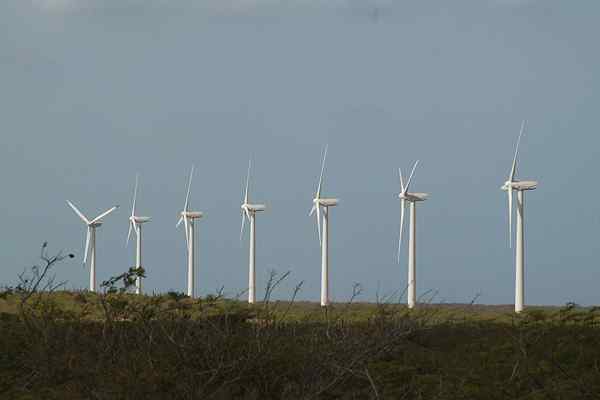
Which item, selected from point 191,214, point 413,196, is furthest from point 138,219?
point 413,196

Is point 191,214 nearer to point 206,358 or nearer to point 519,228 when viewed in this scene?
point 519,228

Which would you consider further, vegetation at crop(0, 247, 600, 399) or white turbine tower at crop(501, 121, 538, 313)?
white turbine tower at crop(501, 121, 538, 313)

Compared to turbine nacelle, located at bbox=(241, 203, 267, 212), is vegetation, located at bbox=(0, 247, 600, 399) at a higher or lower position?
lower

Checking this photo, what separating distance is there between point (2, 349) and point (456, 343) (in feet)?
57.7

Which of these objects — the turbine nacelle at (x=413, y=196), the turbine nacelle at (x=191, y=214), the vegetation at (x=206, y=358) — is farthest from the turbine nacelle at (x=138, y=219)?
the vegetation at (x=206, y=358)

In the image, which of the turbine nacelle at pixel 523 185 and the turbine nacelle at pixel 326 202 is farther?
the turbine nacelle at pixel 326 202

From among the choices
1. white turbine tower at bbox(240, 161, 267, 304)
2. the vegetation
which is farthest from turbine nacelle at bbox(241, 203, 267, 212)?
the vegetation

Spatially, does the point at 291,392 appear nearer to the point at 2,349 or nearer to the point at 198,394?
the point at 198,394

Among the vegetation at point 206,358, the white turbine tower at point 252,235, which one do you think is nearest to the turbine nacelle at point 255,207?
the white turbine tower at point 252,235

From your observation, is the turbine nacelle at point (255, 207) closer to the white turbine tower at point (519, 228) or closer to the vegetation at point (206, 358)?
the white turbine tower at point (519, 228)

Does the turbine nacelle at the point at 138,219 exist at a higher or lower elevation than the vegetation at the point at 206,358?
higher

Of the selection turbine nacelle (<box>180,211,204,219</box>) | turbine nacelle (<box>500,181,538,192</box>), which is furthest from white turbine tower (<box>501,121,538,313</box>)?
turbine nacelle (<box>180,211,204,219</box>)

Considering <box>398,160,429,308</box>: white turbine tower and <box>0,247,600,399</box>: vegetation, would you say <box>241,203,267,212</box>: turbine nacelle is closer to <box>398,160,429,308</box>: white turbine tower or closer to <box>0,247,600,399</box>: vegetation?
<box>398,160,429,308</box>: white turbine tower

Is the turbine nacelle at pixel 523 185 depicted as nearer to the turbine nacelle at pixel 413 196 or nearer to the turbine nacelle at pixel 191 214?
the turbine nacelle at pixel 413 196
